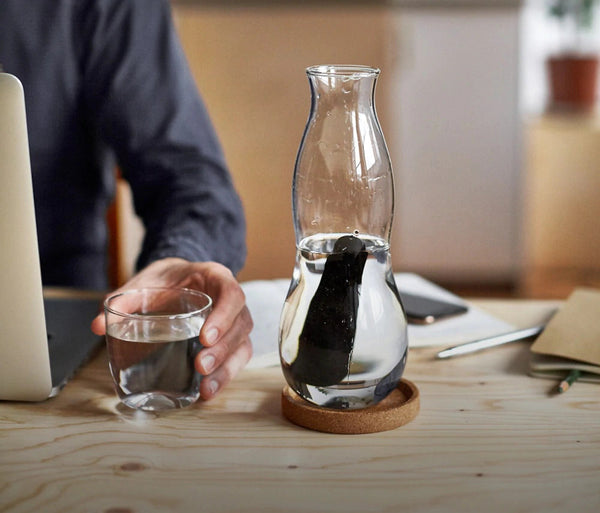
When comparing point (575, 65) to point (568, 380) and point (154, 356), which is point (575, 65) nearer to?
point (568, 380)

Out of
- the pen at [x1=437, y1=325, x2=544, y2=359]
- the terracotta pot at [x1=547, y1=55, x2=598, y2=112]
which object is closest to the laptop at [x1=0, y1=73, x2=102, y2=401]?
the pen at [x1=437, y1=325, x2=544, y2=359]

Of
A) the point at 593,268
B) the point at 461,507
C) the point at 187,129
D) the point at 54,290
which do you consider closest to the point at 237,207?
the point at 187,129

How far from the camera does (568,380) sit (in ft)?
2.61

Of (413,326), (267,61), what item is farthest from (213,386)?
(267,61)

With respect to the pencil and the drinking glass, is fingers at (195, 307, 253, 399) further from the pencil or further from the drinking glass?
the pencil

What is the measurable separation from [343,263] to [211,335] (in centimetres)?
14

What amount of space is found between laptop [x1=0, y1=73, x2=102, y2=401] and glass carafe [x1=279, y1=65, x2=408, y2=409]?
209 mm

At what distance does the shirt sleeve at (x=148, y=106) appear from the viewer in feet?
4.10

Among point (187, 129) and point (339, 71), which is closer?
point (339, 71)

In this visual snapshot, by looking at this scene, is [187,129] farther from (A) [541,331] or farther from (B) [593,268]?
(B) [593,268]

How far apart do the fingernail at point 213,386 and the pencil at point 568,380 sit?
1.01ft

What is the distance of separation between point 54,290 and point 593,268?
2.47 metres

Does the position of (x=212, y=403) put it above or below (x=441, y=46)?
below

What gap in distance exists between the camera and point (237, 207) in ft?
3.92
